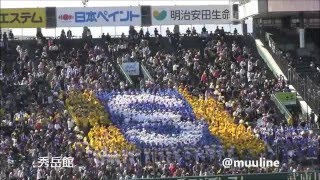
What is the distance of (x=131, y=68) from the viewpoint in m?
55.1

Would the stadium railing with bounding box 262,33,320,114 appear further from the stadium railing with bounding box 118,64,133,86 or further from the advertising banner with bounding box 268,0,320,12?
the stadium railing with bounding box 118,64,133,86

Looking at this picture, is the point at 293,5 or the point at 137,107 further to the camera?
the point at 293,5

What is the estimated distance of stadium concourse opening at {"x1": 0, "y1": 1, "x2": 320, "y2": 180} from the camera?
140ft

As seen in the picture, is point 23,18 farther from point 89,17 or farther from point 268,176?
point 268,176

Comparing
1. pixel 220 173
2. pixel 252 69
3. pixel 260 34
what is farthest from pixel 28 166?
pixel 260 34

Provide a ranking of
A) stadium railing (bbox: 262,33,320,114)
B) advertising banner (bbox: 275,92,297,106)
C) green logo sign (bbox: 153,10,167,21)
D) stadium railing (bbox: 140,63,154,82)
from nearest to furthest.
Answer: stadium railing (bbox: 262,33,320,114) → advertising banner (bbox: 275,92,297,106) → stadium railing (bbox: 140,63,154,82) → green logo sign (bbox: 153,10,167,21)

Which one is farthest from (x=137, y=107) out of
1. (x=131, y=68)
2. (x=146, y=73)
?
(x=131, y=68)

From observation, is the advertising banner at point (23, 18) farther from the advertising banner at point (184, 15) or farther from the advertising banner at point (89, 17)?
the advertising banner at point (184, 15)

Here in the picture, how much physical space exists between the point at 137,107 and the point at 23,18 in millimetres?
13637

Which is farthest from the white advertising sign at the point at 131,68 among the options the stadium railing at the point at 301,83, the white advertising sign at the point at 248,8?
the white advertising sign at the point at 248,8

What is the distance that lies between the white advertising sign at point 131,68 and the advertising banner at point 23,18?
26.4 ft

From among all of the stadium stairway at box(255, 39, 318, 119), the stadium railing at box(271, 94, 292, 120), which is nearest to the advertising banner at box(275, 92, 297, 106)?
the stadium railing at box(271, 94, 292, 120)

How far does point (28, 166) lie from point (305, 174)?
39.3 ft

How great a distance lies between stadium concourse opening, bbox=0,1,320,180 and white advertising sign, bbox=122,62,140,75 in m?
0.07
